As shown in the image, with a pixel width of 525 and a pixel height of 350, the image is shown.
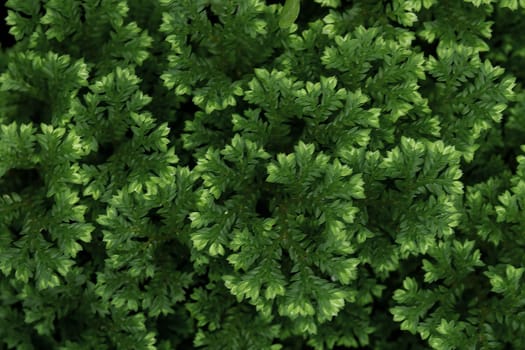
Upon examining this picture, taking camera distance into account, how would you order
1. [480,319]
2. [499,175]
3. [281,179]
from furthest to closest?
1. [499,175]
2. [480,319]
3. [281,179]

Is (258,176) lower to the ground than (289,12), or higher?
lower

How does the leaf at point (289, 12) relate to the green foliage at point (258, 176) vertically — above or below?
above

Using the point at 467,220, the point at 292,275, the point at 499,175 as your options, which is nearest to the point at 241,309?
the point at 292,275

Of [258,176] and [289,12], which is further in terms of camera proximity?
[258,176]

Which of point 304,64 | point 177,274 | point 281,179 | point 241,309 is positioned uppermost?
point 304,64

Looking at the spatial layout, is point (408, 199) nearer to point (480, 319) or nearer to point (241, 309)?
point (480, 319)

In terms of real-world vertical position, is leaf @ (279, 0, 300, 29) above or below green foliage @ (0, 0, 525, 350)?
above

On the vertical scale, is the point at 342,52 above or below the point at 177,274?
above

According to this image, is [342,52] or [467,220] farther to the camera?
[467,220]
